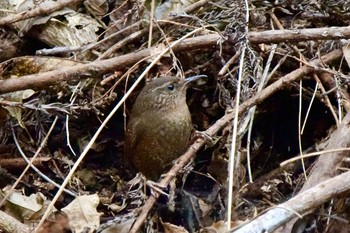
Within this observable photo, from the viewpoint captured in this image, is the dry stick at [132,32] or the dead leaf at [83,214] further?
the dry stick at [132,32]

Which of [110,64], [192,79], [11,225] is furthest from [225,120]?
[11,225]

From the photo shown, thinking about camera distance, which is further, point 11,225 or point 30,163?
point 30,163

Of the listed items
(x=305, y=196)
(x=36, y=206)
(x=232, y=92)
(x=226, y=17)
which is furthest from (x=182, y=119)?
(x=305, y=196)

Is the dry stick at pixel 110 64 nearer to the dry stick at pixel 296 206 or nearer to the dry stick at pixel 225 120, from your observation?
the dry stick at pixel 225 120

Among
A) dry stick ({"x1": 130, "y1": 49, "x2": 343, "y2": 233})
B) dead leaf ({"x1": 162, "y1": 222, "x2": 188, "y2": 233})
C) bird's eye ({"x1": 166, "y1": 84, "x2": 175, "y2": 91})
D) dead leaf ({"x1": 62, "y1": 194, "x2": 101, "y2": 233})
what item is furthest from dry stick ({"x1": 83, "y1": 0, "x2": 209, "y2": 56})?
dead leaf ({"x1": 162, "y1": 222, "x2": 188, "y2": 233})

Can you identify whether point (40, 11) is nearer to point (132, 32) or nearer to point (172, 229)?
point (132, 32)

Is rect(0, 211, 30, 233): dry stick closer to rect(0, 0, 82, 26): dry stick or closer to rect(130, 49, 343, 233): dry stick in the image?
rect(130, 49, 343, 233): dry stick

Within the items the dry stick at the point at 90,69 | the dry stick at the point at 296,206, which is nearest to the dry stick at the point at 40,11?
the dry stick at the point at 90,69
